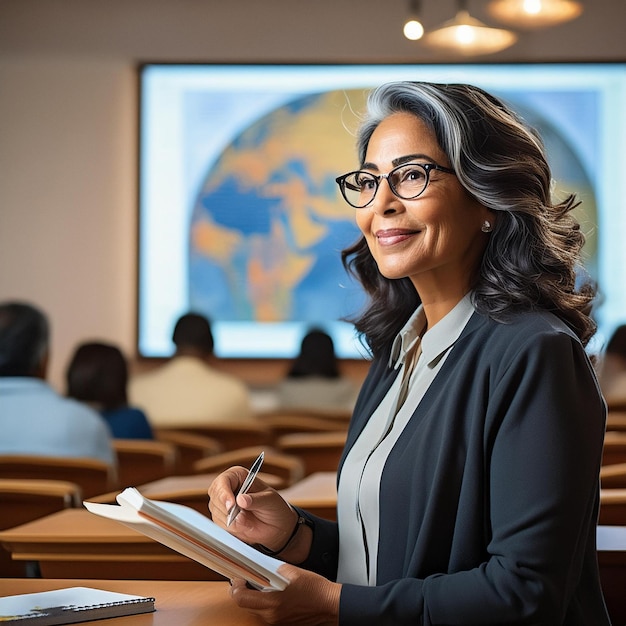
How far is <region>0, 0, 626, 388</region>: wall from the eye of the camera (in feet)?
25.4

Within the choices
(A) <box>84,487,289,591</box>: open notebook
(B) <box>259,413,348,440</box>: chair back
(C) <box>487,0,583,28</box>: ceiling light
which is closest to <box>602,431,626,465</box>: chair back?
(B) <box>259,413,348,440</box>: chair back

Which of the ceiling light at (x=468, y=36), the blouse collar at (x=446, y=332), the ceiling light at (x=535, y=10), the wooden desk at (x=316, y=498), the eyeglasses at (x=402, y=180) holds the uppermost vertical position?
the ceiling light at (x=535, y=10)

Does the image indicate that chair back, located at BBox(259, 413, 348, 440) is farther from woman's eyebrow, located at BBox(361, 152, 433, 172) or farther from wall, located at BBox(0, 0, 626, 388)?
woman's eyebrow, located at BBox(361, 152, 433, 172)

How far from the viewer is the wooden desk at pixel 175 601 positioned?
1422 millimetres

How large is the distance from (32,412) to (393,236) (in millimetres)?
2147

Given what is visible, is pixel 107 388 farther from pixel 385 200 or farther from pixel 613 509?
pixel 385 200

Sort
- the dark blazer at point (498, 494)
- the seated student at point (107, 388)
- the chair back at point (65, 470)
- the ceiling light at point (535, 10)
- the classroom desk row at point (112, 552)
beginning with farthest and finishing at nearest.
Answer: the ceiling light at point (535, 10) < the seated student at point (107, 388) < the chair back at point (65, 470) < the classroom desk row at point (112, 552) < the dark blazer at point (498, 494)

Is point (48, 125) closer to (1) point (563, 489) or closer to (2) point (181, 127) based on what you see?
(2) point (181, 127)

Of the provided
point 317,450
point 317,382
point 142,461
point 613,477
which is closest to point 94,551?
point 613,477

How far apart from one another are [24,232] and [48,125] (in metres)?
0.85

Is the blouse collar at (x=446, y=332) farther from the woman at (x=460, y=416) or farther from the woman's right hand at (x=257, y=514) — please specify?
the woman's right hand at (x=257, y=514)

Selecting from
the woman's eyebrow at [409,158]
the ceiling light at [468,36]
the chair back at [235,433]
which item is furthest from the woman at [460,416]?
the ceiling light at [468,36]

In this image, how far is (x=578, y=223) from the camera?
1.81 meters

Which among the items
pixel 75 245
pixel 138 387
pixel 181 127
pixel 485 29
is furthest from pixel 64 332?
pixel 485 29
